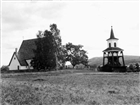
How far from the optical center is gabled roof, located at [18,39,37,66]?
57750 mm

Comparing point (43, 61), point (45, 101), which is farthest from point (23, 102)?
point (43, 61)

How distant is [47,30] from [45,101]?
38.4 metres

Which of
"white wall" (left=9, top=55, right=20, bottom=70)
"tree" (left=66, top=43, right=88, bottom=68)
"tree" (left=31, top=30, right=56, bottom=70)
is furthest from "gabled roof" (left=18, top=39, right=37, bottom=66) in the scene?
"tree" (left=66, top=43, right=88, bottom=68)

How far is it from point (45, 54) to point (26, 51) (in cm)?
1840

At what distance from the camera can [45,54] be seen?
4316 centimetres

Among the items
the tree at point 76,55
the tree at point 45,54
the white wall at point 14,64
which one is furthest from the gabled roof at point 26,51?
the tree at point 76,55

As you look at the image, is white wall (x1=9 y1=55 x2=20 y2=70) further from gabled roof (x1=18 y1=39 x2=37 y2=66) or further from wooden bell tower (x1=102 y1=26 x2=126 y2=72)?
wooden bell tower (x1=102 y1=26 x2=126 y2=72)

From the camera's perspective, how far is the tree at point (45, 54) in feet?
141

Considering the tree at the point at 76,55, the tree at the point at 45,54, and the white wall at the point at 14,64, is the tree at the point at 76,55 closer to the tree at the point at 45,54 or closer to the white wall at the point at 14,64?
the white wall at the point at 14,64

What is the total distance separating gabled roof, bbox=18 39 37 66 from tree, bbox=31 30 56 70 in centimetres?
1349

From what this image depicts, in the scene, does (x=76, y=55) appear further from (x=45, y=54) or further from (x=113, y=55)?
(x=45, y=54)

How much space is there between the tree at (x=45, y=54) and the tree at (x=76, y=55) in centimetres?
3134

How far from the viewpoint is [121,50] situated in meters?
50.2

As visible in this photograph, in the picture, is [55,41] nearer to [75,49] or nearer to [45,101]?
[75,49]
